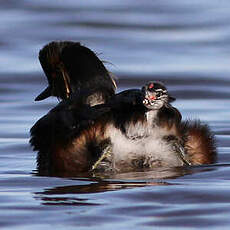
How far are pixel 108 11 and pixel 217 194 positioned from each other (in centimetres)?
920

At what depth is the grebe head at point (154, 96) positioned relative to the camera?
658 cm

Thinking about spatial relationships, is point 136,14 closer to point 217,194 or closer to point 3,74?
point 3,74

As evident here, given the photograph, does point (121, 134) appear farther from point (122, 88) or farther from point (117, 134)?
point (122, 88)

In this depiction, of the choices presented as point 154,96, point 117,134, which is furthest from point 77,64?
point 154,96

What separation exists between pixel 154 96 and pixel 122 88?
5.17 meters

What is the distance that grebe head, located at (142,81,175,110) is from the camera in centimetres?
658

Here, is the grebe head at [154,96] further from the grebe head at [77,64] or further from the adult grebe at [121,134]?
the grebe head at [77,64]

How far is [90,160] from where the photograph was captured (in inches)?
274

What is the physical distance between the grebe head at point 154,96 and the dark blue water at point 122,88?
0.49 meters

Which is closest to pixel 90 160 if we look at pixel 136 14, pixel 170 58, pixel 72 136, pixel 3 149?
pixel 72 136

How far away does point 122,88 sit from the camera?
11.8 metres

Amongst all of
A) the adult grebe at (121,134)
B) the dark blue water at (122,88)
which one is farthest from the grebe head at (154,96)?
the dark blue water at (122,88)

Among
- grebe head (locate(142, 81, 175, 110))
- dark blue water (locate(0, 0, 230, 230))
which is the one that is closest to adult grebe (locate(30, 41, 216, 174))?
grebe head (locate(142, 81, 175, 110))

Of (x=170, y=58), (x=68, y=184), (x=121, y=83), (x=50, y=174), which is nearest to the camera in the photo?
(x=68, y=184)
